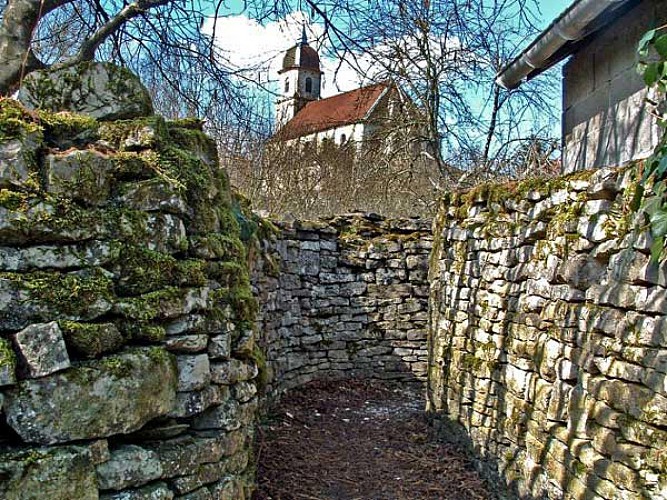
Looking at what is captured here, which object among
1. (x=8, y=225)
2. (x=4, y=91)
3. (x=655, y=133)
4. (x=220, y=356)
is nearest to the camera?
(x=8, y=225)

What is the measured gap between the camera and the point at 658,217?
2.41 metres

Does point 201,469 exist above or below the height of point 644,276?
below

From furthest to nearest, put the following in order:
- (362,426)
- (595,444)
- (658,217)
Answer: (362,426)
(595,444)
(658,217)

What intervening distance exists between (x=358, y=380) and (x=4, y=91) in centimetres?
586

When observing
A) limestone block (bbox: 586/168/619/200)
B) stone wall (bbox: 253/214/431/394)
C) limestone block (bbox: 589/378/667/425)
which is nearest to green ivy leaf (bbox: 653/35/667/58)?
limestone block (bbox: 586/168/619/200)

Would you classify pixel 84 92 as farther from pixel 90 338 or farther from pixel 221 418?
pixel 221 418

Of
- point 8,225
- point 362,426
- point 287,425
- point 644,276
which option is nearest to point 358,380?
point 362,426

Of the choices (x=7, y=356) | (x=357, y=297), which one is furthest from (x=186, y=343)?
(x=357, y=297)

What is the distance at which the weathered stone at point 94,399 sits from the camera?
2.03 meters

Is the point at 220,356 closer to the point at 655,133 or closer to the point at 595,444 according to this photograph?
the point at 595,444

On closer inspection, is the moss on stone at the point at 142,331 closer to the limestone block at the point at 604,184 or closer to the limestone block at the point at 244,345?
the limestone block at the point at 244,345

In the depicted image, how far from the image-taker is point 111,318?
2322 millimetres

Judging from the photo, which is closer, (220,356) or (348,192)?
(220,356)

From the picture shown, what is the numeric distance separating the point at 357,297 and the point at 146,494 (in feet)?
20.6
